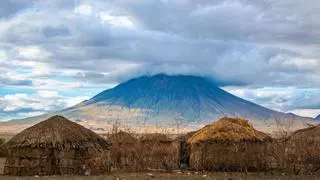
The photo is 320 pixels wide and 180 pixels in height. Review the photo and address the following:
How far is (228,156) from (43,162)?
344 inches

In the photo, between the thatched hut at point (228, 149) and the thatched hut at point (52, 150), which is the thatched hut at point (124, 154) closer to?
the thatched hut at point (52, 150)

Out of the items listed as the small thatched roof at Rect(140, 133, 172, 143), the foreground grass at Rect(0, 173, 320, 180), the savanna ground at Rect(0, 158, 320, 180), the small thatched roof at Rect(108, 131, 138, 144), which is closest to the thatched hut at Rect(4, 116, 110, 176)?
the savanna ground at Rect(0, 158, 320, 180)

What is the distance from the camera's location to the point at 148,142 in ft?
99.3

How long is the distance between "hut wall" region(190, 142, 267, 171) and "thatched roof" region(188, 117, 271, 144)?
0.98 ft

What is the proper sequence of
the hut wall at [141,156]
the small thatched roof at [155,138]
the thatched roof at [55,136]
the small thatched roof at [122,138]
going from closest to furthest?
the thatched roof at [55,136]
the hut wall at [141,156]
the small thatched roof at [122,138]
the small thatched roof at [155,138]

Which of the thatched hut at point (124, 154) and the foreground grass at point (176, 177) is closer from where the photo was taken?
the foreground grass at point (176, 177)

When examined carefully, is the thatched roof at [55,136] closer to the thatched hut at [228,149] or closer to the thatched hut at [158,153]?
the thatched hut at [158,153]

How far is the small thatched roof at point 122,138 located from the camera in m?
30.2

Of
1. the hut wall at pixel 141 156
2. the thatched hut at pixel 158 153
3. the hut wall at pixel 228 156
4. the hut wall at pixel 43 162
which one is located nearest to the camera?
the hut wall at pixel 43 162

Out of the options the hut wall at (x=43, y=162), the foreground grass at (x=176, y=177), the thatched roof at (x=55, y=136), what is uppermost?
the thatched roof at (x=55, y=136)

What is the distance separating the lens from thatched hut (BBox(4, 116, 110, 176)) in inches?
1101

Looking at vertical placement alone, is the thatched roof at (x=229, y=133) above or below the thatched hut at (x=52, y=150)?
above

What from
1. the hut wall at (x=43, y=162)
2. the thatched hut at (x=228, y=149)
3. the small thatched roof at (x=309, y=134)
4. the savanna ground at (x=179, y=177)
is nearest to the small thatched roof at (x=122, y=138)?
the savanna ground at (x=179, y=177)

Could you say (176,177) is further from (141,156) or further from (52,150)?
(52,150)
